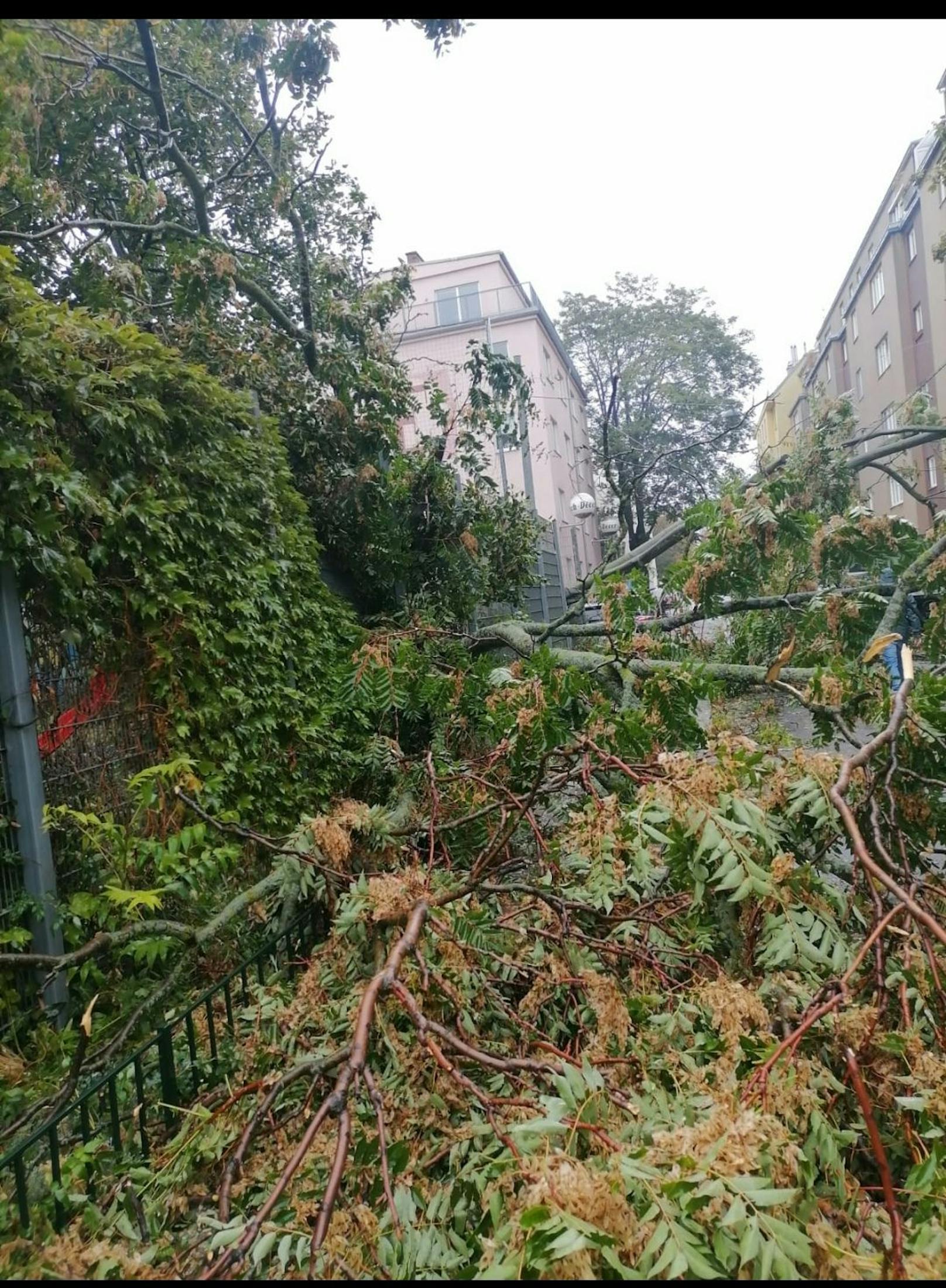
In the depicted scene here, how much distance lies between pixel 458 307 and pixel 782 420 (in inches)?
363

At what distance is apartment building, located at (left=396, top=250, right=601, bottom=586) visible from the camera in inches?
269

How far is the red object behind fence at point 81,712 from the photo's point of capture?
2996 mm

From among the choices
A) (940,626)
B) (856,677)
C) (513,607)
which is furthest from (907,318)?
(856,677)

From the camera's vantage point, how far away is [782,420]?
1468cm

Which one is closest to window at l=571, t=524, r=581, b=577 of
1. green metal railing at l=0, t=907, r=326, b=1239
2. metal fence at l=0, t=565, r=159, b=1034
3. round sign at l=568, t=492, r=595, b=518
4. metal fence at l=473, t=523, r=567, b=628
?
metal fence at l=473, t=523, r=567, b=628

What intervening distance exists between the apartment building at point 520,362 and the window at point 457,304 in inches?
0.5

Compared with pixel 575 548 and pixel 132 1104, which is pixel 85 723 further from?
pixel 575 548

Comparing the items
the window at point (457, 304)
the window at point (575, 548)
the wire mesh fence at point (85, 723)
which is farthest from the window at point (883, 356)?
the wire mesh fence at point (85, 723)

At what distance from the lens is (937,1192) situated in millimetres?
1237

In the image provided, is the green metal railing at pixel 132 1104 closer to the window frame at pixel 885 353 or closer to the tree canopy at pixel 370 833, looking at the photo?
the tree canopy at pixel 370 833

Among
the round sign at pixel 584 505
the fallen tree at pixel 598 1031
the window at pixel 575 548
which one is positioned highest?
the round sign at pixel 584 505

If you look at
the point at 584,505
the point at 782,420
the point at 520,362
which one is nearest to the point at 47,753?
the point at 520,362

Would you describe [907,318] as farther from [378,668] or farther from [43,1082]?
[43,1082]

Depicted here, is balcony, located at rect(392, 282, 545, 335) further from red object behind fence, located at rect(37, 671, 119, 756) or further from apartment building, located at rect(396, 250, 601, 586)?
red object behind fence, located at rect(37, 671, 119, 756)
